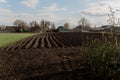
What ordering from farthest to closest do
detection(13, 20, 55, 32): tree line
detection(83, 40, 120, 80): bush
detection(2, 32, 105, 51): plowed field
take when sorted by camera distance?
1. detection(13, 20, 55, 32): tree line
2. detection(2, 32, 105, 51): plowed field
3. detection(83, 40, 120, 80): bush

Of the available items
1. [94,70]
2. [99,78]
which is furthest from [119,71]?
[94,70]

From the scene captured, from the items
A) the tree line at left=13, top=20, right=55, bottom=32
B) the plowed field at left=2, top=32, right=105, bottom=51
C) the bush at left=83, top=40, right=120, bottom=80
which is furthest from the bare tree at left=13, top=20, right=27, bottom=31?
the bush at left=83, top=40, right=120, bottom=80

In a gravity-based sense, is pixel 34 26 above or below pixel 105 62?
above

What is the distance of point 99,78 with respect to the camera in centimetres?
884

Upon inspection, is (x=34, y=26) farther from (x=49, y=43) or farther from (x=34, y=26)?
(x=49, y=43)

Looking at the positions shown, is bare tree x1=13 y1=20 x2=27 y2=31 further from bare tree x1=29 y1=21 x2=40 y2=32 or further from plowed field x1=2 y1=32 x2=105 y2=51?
plowed field x1=2 y1=32 x2=105 y2=51

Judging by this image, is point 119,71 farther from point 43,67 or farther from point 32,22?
point 32,22

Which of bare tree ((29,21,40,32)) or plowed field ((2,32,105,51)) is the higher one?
bare tree ((29,21,40,32))

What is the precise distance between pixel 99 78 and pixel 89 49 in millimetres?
2144

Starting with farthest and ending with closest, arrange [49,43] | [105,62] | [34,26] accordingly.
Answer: [34,26] < [49,43] < [105,62]

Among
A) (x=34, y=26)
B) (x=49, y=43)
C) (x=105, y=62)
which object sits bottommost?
(x=49, y=43)

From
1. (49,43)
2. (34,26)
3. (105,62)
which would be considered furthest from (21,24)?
(105,62)

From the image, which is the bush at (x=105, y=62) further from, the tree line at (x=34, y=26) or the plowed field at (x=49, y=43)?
the tree line at (x=34, y=26)

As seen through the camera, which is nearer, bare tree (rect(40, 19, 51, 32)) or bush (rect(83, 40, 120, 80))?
bush (rect(83, 40, 120, 80))
